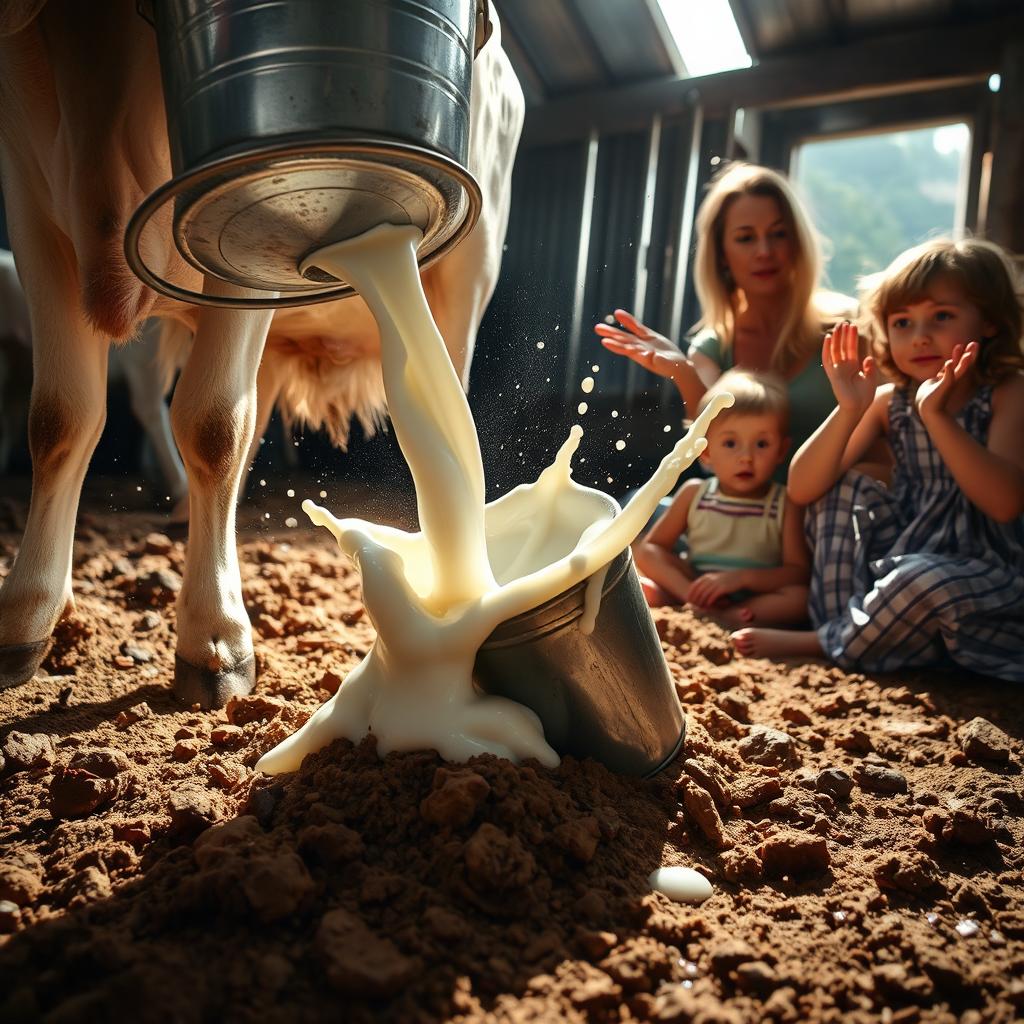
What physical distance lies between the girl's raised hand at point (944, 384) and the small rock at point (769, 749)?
91 centimetres

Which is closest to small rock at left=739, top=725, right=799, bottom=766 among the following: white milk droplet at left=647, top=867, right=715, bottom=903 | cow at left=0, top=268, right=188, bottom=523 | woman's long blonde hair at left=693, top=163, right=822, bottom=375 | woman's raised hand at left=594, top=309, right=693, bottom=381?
white milk droplet at left=647, top=867, right=715, bottom=903

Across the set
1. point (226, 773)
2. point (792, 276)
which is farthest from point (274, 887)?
point (792, 276)

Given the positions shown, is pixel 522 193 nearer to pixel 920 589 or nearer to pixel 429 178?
pixel 920 589

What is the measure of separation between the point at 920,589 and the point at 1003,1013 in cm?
127

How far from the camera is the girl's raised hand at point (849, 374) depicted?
236cm

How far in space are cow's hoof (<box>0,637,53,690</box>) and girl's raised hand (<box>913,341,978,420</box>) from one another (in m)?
1.92

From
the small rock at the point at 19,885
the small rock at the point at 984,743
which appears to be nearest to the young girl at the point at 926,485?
the small rock at the point at 984,743

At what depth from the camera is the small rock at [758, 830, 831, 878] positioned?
126 cm

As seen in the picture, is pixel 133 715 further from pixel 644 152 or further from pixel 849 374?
pixel 644 152

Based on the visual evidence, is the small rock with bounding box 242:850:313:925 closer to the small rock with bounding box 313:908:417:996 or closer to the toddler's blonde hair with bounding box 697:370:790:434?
the small rock with bounding box 313:908:417:996

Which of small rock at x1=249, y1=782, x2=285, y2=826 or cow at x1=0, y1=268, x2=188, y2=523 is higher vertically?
cow at x1=0, y1=268, x2=188, y2=523

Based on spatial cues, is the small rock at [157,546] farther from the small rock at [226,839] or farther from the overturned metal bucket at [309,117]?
the small rock at [226,839]

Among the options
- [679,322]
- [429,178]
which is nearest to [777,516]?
[429,178]

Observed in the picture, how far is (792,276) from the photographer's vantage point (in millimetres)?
3113
